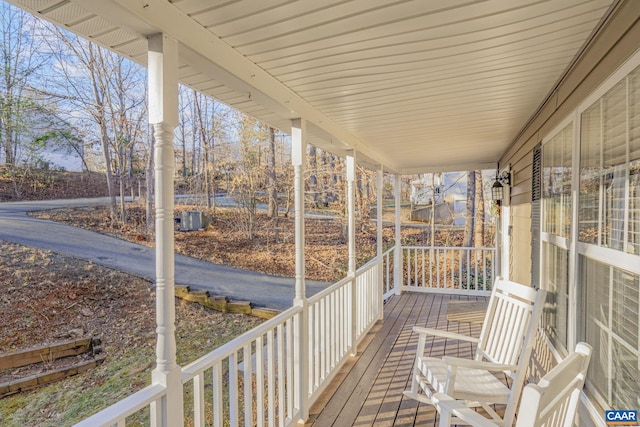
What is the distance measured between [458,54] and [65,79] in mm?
4555

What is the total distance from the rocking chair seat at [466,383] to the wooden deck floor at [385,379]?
1.36 ft

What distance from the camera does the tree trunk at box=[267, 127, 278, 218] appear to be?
7875 millimetres

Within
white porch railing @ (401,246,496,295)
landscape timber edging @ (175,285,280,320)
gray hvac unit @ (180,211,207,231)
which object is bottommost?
landscape timber edging @ (175,285,280,320)

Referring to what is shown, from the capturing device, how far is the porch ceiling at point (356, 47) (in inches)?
54.3

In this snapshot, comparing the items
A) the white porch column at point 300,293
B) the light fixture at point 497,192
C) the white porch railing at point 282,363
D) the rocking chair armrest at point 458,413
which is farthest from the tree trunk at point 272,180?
the rocking chair armrest at point 458,413

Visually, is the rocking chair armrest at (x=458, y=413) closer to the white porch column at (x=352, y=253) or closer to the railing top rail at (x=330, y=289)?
the railing top rail at (x=330, y=289)

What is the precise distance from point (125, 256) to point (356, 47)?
15.2 ft

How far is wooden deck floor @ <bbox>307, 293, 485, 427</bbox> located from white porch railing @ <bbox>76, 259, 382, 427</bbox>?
141 millimetres

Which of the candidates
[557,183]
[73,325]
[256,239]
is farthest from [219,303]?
[557,183]

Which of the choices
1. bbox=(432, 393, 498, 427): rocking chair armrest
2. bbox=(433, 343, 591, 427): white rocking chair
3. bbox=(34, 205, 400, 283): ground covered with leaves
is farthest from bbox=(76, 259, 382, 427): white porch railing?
bbox=(34, 205, 400, 283): ground covered with leaves

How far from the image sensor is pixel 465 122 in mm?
3328

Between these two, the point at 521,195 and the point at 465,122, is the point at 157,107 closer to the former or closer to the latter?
the point at 465,122

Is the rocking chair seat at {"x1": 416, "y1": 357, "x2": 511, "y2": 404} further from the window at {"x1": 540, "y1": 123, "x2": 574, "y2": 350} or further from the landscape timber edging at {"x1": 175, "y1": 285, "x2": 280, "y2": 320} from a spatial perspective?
the landscape timber edging at {"x1": 175, "y1": 285, "x2": 280, "y2": 320}

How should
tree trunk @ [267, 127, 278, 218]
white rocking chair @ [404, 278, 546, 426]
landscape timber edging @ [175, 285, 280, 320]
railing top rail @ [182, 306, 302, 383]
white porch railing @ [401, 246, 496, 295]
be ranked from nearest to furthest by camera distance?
railing top rail @ [182, 306, 302, 383] < white rocking chair @ [404, 278, 546, 426] < landscape timber edging @ [175, 285, 280, 320] < white porch railing @ [401, 246, 496, 295] < tree trunk @ [267, 127, 278, 218]
